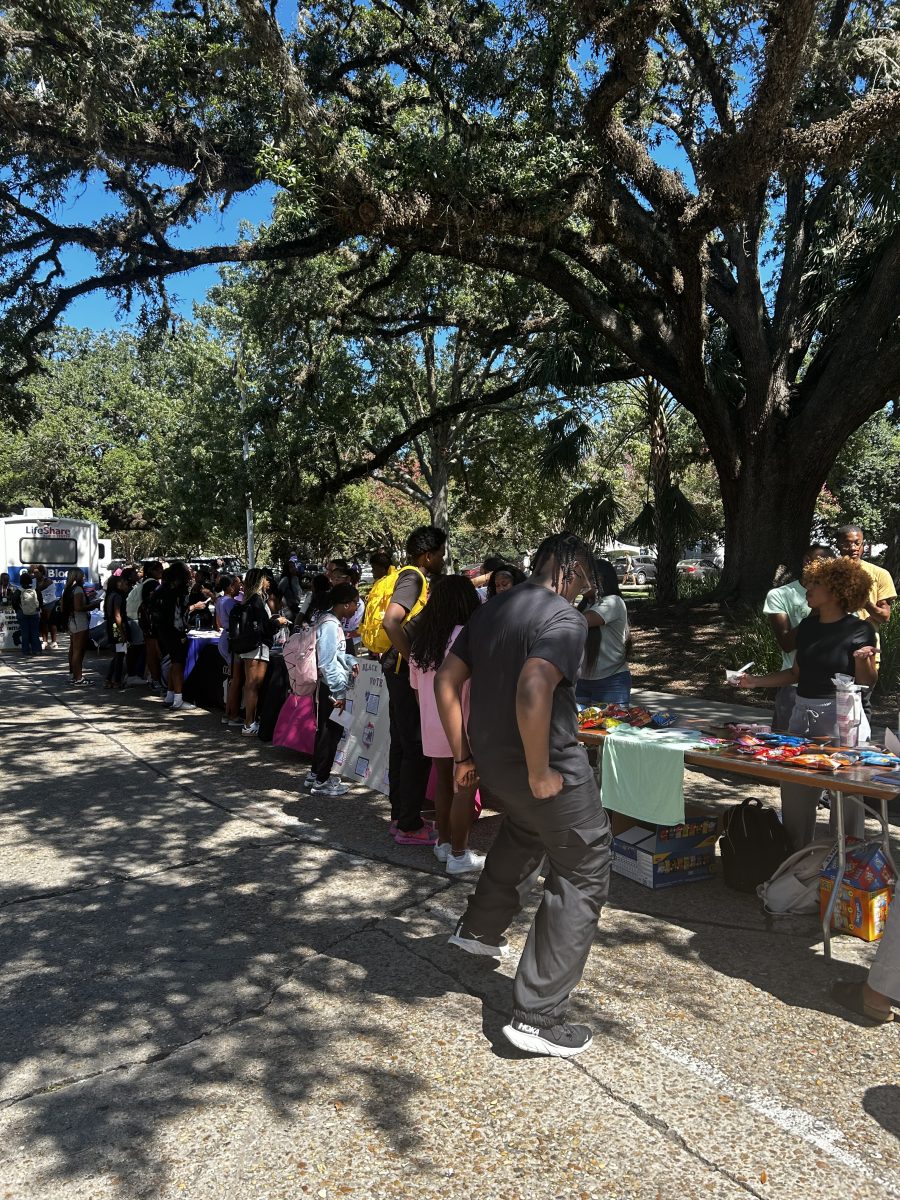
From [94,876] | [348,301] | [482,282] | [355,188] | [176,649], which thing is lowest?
[94,876]

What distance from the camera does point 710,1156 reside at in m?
2.88

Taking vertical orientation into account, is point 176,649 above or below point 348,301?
below

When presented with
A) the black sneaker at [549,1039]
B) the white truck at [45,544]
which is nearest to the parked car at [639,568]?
the white truck at [45,544]

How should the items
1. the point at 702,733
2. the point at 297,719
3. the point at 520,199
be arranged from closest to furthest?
the point at 702,733, the point at 297,719, the point at 520,199

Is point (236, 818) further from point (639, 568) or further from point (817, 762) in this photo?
point (639, 568)

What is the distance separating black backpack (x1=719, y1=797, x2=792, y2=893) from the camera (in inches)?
198

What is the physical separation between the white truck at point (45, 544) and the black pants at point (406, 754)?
19582mm

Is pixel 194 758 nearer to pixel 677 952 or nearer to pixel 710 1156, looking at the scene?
pixel 677 952

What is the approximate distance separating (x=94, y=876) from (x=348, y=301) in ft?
43.6

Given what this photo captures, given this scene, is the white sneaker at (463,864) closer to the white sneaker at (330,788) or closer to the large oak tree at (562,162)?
the white sneaker at (330,788)

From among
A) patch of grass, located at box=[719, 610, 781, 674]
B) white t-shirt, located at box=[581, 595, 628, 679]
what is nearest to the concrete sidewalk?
white t-shirt, located at box=[581, 595, 628, 679]

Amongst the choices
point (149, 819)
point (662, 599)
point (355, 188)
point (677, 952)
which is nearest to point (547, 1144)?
point (677, 952)

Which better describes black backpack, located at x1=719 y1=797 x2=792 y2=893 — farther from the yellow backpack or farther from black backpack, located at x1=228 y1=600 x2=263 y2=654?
black backpack, located at x1=228 y1=600 x2=263 y2=654

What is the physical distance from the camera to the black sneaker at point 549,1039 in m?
3.43
